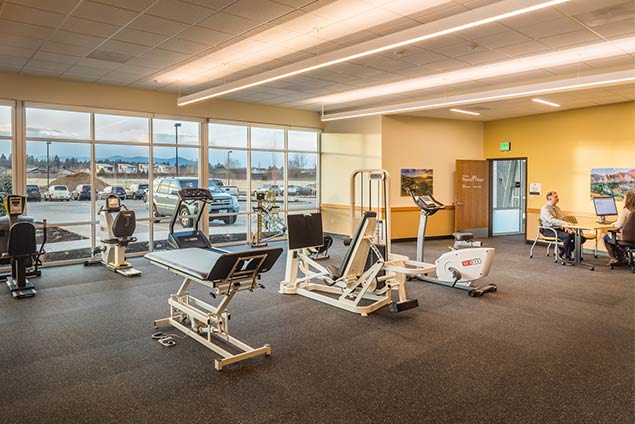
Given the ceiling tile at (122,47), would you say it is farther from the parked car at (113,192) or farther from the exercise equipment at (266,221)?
the exercise equipment at (266,221)

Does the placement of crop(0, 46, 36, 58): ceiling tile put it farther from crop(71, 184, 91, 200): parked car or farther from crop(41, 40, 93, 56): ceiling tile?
crop(71, 184, 91, 200): parked car

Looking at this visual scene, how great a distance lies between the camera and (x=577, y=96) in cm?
796

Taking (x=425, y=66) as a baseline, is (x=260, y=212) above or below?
below

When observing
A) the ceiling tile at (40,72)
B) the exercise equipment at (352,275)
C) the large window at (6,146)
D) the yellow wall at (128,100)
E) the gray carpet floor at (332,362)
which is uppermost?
the ceiling tile at (40,72)

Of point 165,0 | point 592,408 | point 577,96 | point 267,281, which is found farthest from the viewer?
point 577,96

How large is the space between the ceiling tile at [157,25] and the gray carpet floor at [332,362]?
3.10 meters

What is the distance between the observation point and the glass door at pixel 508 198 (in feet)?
38.0

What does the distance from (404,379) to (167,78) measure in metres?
6.14

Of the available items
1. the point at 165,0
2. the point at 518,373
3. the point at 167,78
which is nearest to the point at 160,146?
the point at 167,78

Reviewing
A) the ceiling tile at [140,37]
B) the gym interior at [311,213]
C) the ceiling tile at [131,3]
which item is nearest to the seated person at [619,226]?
the gym interior at [311,213]

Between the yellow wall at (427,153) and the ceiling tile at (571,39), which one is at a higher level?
the ceiling tile at (571,39)

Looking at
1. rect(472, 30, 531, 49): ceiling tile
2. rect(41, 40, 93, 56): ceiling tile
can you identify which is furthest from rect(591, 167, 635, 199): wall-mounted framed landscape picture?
rect(41, 40, 93, 56): ceiling tile

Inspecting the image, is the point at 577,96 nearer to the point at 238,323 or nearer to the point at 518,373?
the point at 518,373

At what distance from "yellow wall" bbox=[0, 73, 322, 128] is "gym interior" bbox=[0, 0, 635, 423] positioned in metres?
0.04
